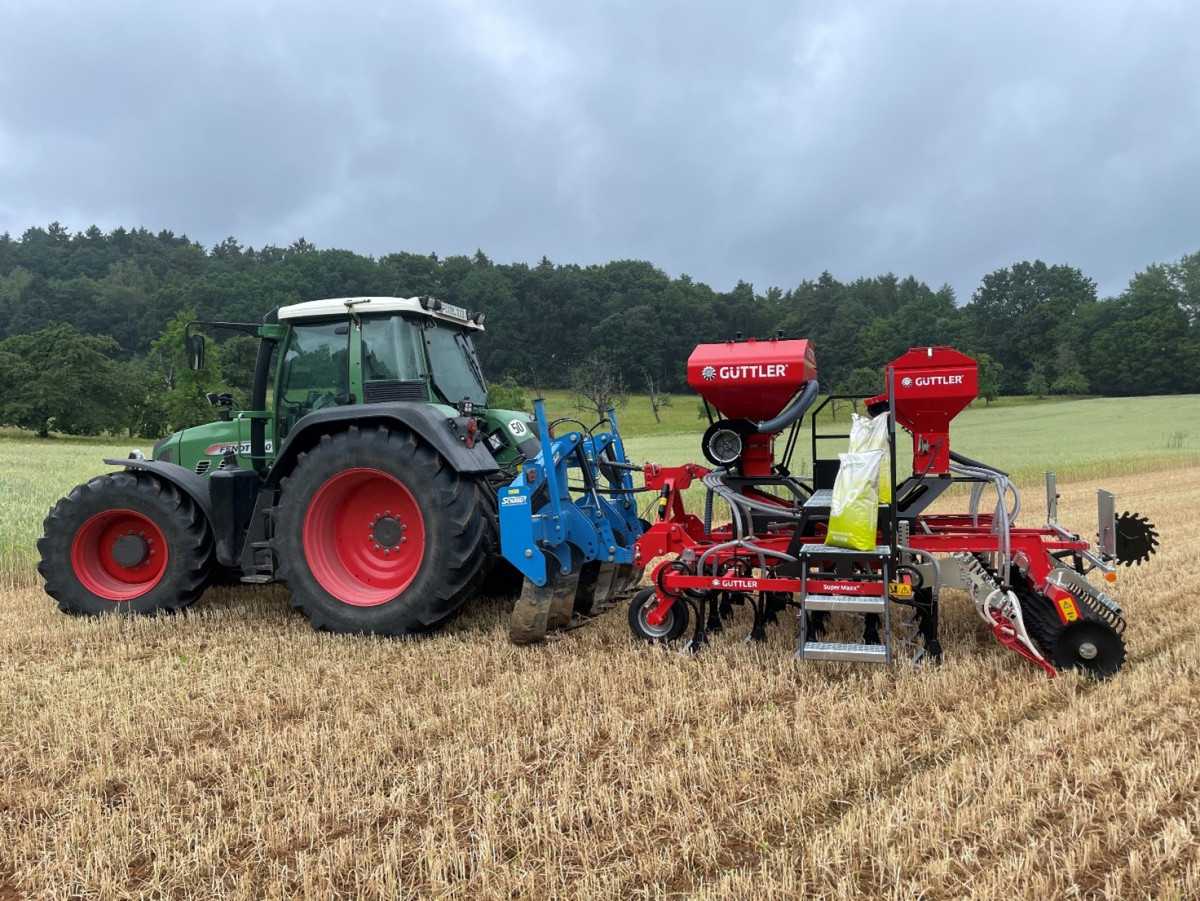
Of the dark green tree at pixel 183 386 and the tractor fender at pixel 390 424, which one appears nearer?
the tractor fender at pixel 390 424

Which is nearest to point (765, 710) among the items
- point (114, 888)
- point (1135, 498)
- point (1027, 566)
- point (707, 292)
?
point (1027, 566)

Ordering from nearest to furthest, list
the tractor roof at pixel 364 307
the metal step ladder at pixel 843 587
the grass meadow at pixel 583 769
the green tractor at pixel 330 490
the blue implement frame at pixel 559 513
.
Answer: the grass meadow at pixel 583 769, the metal step ladder at pixel 843 587, the blue implement frame at pixel 559 513, the green tractor at pixel 330 490, the tractor roof at pixel 364 307

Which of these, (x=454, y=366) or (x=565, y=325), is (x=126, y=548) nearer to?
(x=454, y=366)

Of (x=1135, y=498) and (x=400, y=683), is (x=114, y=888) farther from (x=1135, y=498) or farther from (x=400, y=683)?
(x=1135, y=498)

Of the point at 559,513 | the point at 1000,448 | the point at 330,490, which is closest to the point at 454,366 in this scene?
the point at 330,490

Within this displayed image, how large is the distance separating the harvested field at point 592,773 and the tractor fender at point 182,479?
1091mm

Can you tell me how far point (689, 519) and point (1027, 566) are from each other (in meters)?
2.06

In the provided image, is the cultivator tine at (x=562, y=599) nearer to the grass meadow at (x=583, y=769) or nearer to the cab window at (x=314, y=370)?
the grass meadow at (x=583, y=769)

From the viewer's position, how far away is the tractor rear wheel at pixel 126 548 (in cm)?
595

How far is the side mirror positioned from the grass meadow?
1855 millimetres

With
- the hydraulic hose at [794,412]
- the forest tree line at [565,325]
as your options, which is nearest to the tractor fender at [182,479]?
the hydraulic hose at [794,412]

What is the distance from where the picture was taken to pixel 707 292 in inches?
2709

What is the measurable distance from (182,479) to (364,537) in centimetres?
144

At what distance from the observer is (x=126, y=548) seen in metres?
6.14
